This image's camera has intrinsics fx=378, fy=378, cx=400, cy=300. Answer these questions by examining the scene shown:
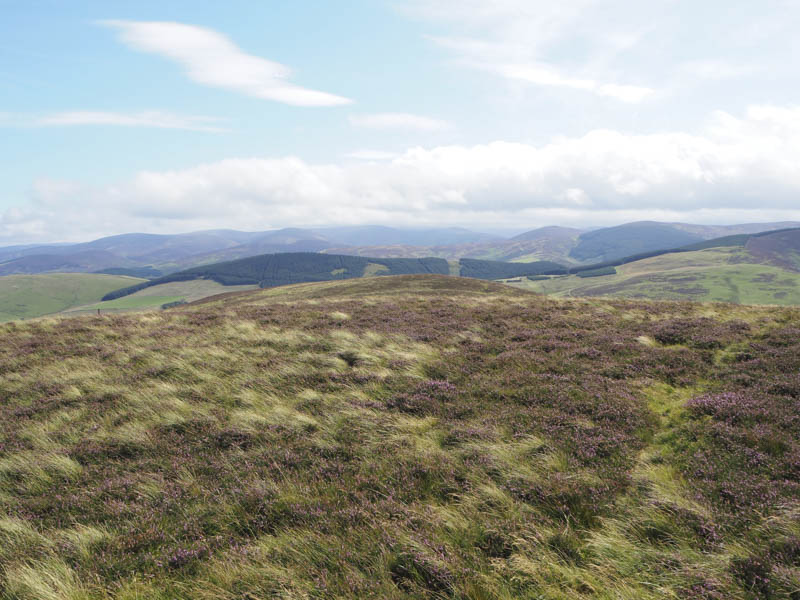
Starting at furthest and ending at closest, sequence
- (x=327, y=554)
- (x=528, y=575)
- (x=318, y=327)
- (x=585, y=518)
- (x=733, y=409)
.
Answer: (x=318, y=327), (x=733, y=409), (x=585, y=518), (x=327, y=554), (x=528, y=575)

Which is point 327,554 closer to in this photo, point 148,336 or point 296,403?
point 296,403

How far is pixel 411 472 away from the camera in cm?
691

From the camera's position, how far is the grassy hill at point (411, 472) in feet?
15.2

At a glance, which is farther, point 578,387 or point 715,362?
point 715,362

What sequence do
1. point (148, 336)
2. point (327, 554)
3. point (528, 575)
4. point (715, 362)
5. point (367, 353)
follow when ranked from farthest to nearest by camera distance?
point (148, 336)
point (367, 353)
point (715, 362)
point (327, 554)
point (528, 575)

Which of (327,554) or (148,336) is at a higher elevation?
(148,336)

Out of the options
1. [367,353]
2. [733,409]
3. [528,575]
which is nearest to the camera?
[528,575]

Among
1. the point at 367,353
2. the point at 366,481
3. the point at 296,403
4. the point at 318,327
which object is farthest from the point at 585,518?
the point at 318,327

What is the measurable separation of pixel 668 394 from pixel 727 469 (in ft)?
13.3

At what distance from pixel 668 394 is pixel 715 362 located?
11.3 ft

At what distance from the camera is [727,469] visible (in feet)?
20.9

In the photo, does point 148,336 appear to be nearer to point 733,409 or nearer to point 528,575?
point 528,575

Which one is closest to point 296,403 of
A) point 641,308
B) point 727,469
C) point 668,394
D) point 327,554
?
point 327,554

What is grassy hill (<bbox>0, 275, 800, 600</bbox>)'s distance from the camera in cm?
464
